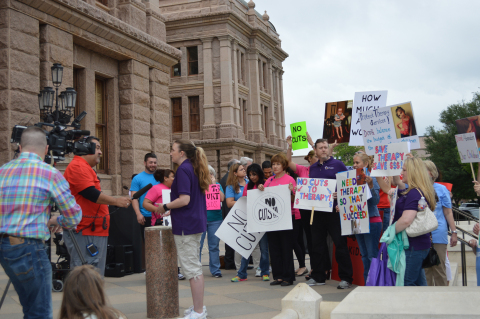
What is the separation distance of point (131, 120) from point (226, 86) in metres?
24.4

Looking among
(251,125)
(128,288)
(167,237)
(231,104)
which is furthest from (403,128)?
(251,125)

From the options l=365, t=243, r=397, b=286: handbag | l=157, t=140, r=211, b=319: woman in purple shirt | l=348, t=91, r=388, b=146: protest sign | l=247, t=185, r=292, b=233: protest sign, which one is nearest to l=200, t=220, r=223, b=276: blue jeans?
l=247, t=185, r=292, b=233: protest sign

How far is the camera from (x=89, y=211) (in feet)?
18.3

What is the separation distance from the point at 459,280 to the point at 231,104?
1091 inches

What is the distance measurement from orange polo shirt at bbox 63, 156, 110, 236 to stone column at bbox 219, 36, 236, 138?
3180cm

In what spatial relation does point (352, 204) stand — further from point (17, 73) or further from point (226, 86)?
point (226, 86)

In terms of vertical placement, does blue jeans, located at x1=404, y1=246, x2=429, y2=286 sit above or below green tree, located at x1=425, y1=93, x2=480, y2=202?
below

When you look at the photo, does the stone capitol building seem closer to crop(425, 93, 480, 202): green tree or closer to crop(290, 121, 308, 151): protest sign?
crop(290, 121, 308, 151): protest sign

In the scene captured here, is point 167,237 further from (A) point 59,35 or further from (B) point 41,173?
(A) point 59,35

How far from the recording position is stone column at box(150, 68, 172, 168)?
1483 centimetres

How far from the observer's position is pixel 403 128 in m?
7.48

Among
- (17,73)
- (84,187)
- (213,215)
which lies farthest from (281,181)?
(17,73)

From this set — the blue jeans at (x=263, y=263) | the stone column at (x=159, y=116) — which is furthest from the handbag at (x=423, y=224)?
the stone column at (x=159, y=116)

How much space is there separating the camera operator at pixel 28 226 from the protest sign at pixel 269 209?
4440 millimetres
